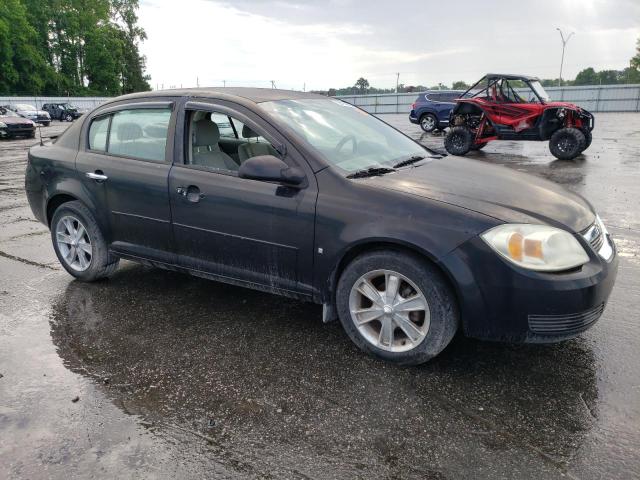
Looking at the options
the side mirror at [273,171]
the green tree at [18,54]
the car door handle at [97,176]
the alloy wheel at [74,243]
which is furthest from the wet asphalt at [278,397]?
the green tree at [18,54]

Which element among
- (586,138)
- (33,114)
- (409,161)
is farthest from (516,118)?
(33,114)

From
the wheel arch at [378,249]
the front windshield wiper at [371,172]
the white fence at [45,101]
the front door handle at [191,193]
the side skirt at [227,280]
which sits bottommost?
the side skirt at [227,280]

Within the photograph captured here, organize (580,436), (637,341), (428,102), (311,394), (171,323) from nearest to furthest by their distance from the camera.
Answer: (580,436) < (311,394) < (637,341) < (171,323) < (428,102)

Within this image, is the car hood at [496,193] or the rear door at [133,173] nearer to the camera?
the car hood at [496,193]

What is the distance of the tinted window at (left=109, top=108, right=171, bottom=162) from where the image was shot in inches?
156

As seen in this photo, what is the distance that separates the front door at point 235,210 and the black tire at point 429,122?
18082mm

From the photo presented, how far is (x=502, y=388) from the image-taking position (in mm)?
2883

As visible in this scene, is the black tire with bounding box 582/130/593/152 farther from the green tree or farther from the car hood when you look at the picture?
the green tree

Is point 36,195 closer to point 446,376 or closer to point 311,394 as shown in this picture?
point 311,394

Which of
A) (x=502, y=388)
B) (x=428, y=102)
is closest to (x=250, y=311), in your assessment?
(x=502, y=388)

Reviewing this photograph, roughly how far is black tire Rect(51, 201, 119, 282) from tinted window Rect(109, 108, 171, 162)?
1.98 feet

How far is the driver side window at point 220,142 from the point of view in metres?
3.79

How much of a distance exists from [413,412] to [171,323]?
1.94 meters

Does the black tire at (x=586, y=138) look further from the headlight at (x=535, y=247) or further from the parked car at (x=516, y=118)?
the headlight at (x=535, y=247)
